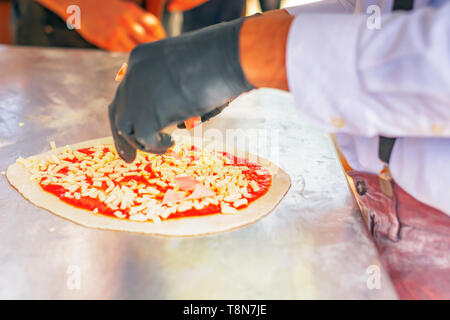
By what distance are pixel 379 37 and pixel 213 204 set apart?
524mm

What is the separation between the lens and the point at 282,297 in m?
0.75

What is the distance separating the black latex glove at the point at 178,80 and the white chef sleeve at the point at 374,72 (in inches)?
4.9

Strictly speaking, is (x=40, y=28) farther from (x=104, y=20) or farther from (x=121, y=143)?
(x=121, y=143)

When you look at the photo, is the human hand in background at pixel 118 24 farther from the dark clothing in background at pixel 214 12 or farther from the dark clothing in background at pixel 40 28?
the dark clothing in background at pixel 214 12

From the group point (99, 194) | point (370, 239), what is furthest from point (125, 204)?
point (370, 239)

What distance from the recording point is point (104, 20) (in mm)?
1921

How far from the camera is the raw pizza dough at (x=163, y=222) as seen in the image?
93 centimetres

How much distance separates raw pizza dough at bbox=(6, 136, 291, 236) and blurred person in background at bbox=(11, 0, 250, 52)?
3.26 feet

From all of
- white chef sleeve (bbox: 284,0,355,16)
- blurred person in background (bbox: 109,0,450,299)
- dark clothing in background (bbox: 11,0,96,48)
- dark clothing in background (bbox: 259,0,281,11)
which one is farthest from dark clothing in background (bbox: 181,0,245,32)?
blurred person in background (bbox: 109,0,450,299)

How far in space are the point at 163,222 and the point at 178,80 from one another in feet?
1.05

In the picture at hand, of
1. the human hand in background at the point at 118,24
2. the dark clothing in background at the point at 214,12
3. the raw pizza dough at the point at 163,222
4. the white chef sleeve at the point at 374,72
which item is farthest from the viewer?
the dark clothing in background at the point at 214,12

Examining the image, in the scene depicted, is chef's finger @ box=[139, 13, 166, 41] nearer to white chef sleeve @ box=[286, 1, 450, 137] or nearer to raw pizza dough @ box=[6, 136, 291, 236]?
raw pizza dough @ box=[6, 136, 291, 236]

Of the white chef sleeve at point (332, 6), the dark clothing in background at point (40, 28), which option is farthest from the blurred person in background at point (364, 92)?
the dark clothing in background at point (40, 28)

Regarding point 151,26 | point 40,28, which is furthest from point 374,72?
point 40,28
